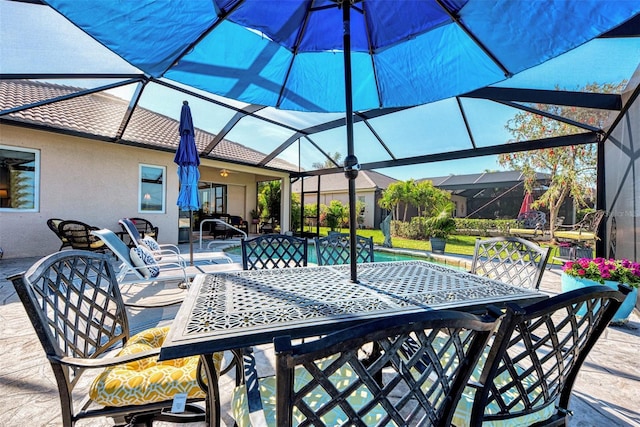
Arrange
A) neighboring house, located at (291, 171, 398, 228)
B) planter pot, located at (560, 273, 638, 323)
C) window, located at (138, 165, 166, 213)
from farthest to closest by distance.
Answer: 1. neighboring house, located at (291, 171, 398, 228)
2. window, located at (138, 165, 166, 213)
3. planter pot, located at (560, 273, 638, 323)

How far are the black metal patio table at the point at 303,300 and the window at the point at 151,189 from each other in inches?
313

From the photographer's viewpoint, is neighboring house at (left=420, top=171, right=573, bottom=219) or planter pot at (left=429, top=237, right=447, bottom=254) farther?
neighboring house at (left=420, top=171, right=573, bottom=219)

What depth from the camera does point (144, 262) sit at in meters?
3.67

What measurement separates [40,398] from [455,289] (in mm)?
2735

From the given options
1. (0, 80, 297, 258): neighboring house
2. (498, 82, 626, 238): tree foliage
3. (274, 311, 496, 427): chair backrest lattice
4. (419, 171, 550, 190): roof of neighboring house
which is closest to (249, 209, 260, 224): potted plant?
(0, 80, 297, 258): neighboring house

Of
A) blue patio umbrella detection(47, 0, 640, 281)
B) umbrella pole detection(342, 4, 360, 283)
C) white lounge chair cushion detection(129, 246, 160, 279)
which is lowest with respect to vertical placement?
white lounge chair cushion detection(129, 246, 160, 279)

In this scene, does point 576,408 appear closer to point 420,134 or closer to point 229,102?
point 420,134

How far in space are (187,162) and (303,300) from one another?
4163 mm

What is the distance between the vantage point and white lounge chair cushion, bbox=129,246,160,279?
3555 mm

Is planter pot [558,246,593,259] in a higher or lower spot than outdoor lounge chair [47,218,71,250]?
lower

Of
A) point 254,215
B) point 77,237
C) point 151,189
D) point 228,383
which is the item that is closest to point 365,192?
point 254,215

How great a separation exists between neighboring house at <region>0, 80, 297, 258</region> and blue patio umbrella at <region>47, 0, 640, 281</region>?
4.76 m

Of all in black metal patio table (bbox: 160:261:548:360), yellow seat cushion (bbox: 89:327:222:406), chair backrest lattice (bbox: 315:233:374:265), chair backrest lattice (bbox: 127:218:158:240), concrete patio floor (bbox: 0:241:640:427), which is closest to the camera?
black metal patio table (bbox: 160:261:548:360)

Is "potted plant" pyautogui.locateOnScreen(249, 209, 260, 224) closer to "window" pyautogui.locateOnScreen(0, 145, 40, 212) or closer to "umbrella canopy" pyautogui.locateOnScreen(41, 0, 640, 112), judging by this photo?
"window" pyautogui.locateOnScreen(0, 145, 40, 212)
